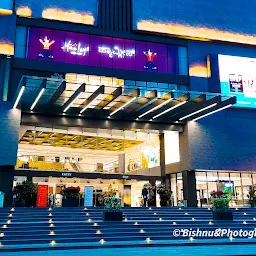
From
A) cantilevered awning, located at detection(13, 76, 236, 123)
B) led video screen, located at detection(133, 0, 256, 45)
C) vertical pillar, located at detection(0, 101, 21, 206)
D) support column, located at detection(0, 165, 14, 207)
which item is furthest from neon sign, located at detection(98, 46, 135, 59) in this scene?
support column, located at detection(0, 165, 14, 207)

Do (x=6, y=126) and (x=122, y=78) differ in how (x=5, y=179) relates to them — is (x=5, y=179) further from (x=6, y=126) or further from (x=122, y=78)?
(x=122, y=78)

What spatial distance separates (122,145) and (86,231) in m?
15.5

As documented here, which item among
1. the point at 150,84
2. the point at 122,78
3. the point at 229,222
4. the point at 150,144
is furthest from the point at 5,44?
the point at 229,222

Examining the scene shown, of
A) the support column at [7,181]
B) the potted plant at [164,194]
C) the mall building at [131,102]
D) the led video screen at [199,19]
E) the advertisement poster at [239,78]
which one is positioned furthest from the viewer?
the advertisement poster at [239,78]

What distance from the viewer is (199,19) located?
28.8m

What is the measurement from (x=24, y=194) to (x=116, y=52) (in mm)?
12852

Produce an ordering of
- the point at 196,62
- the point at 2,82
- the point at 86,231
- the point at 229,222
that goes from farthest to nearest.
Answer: the point at 196,62 < the point at 2,82 < the point at 229,222 < the point at 86,231

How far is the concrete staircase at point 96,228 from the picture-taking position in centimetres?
1155

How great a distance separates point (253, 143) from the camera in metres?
26.9

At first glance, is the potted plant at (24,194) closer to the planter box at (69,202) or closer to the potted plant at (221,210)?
the planter box at (69,202)

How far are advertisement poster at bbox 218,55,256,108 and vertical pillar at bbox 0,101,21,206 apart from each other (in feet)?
55.4

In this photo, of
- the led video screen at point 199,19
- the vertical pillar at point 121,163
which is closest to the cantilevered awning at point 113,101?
the vertical pillar at point 121,163

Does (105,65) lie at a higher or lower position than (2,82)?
higher

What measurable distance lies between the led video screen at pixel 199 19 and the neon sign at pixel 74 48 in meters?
4.91
